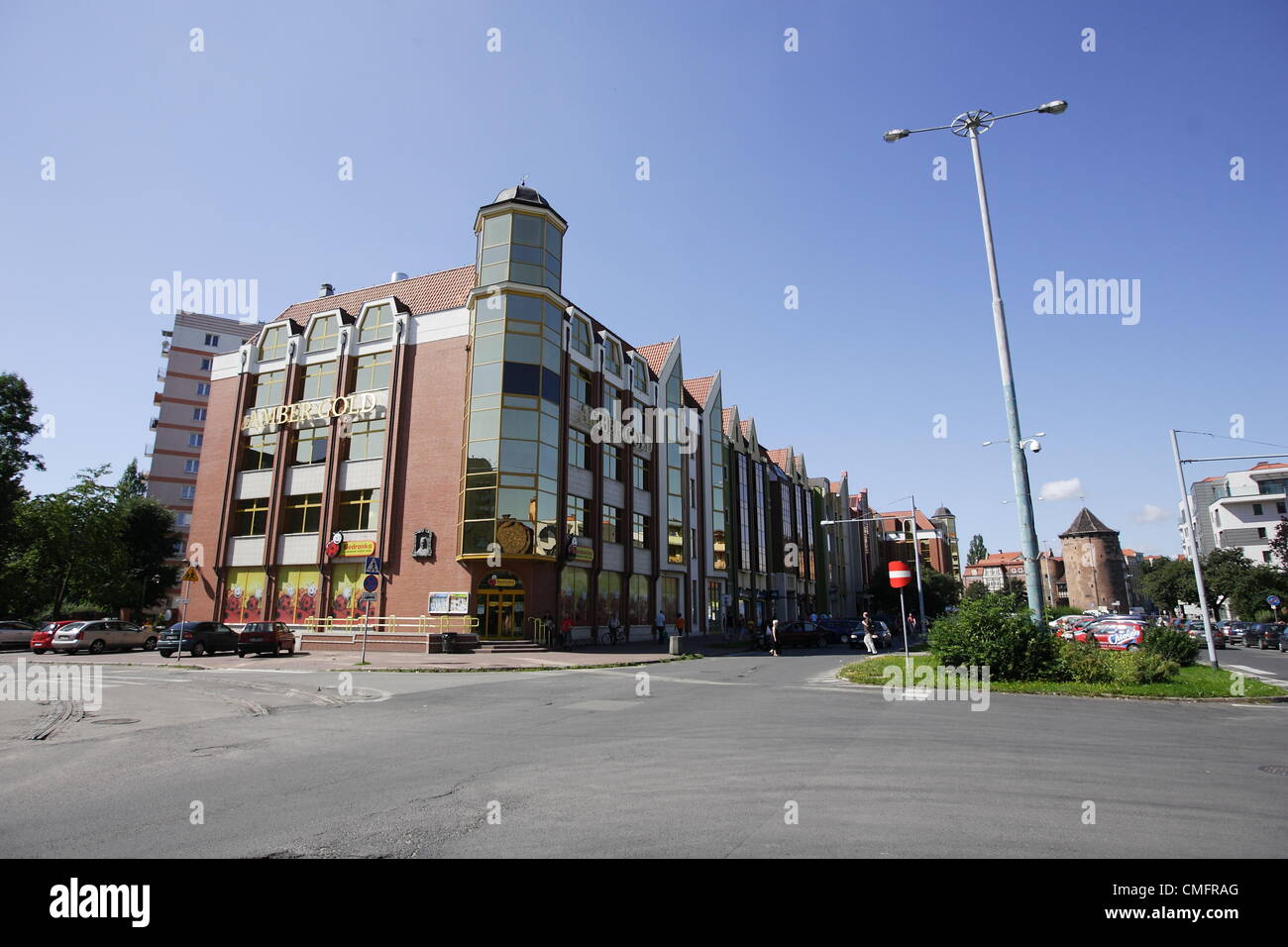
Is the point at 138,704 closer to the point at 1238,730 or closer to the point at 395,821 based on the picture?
the point at 395,821

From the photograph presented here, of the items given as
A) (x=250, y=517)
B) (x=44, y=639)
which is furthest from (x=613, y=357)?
(x=44, y=639)

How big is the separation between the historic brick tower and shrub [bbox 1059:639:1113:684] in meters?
104

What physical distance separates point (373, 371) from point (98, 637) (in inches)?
681

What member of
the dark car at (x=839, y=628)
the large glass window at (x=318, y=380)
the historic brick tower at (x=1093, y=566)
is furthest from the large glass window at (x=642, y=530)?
the historic brick tower at (x=1093, y=566)

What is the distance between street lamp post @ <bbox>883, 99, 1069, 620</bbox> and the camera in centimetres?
1516

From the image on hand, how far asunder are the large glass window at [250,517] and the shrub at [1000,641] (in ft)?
113

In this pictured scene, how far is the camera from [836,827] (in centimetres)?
529

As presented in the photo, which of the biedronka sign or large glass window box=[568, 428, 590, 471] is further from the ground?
the biedronka sign

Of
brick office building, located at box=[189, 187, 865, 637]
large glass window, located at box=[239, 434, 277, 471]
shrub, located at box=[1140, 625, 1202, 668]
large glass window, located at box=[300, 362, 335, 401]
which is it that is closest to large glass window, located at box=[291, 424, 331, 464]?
brick office building, located at box=[189, 187, 865, 637]

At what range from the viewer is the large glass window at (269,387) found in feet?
127

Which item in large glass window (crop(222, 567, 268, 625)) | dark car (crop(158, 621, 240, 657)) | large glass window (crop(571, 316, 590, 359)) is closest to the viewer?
dark car (crop(158, 621, 240, 657))

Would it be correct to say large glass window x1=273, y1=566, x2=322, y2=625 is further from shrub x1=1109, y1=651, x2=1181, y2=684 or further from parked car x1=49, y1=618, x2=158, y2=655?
shrub x1=1109, y1=651, x2=1181, y2=684

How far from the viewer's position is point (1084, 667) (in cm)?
1530
